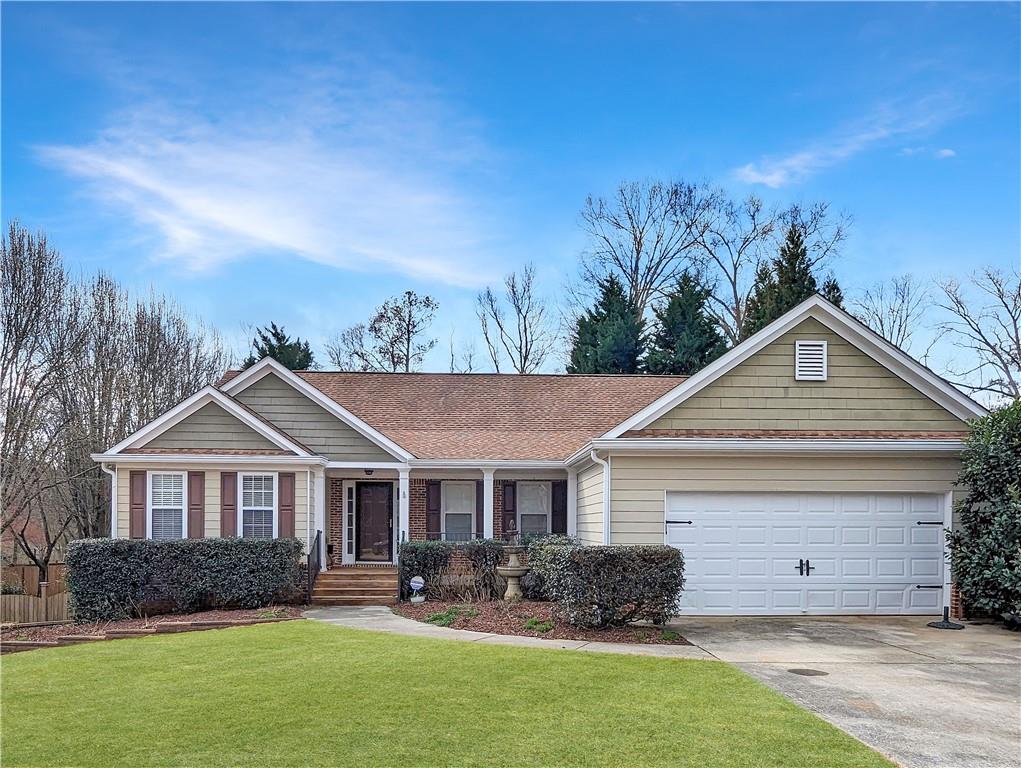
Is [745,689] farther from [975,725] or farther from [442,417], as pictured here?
[442,417]

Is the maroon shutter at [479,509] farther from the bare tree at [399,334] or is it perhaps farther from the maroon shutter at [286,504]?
the bare tree at [399,334]

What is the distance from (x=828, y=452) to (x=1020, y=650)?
3.96 meters

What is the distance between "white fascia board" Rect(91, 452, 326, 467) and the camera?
16.3 metres

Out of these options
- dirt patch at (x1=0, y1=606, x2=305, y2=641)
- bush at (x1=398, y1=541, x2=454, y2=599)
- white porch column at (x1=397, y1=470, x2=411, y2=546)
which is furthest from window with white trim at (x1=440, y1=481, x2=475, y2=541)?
dirt patch at (x1=0, y1=606, x2=305, y2=641)

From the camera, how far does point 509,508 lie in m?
20.2

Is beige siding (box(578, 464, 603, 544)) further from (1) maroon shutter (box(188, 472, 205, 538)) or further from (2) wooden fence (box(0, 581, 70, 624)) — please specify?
(2) wooden fence (box(0, 581, 70, 624))

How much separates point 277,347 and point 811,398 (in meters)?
25.7

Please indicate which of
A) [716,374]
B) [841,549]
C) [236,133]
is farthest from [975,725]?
[236,133]

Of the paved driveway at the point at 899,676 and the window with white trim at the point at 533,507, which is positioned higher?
the window with white trim at the point at 533,507

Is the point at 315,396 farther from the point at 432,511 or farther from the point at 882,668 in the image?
the point at 882,668

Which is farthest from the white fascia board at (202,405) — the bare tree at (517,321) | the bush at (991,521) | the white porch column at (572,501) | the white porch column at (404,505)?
the bare tree at (517,321)

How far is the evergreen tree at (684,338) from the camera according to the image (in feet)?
108

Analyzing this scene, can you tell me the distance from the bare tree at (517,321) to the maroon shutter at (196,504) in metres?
23.2

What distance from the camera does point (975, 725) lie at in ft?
24.7
